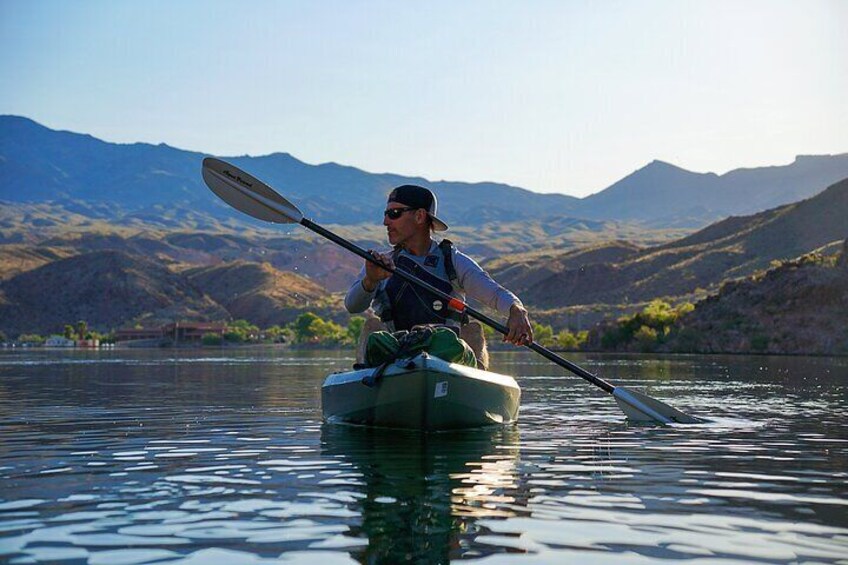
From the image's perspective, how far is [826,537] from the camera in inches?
304

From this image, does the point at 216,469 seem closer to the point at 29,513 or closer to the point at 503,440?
the point at 29,513

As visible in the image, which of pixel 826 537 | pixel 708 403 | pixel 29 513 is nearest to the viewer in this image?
pixel 826 537

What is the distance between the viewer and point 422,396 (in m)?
14.0

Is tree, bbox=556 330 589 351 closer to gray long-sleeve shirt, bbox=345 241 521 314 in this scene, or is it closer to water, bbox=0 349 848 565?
water, bbox=0 349 848 565

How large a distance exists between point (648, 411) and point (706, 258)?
144826mm

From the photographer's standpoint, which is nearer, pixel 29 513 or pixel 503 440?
pixel 29 513

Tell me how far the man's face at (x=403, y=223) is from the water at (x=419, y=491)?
2570mm

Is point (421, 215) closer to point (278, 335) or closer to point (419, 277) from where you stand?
point (419, 277)

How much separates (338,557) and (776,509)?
3.73 metres

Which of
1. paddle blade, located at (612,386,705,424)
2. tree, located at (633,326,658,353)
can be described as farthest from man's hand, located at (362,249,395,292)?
tree, located at (633,326,658,353)

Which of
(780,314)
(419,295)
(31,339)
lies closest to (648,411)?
(419,295)

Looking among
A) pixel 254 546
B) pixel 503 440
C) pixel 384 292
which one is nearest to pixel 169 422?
pixel 384 292

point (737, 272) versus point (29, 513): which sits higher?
point (737, 272)

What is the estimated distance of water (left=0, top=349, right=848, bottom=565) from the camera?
7309mm
